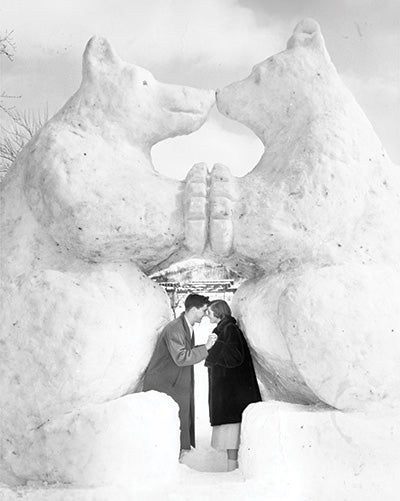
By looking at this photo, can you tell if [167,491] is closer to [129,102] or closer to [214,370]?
[214,370]

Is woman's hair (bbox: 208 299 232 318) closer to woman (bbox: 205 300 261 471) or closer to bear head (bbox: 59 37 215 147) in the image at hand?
woman (bbox: 205 300 261 471)

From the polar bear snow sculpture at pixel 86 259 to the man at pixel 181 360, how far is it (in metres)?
0.10

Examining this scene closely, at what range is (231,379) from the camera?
3795 millimetres

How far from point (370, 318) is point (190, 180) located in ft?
3.92

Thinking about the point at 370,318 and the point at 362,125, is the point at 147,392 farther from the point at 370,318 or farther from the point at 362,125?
the point at 362,125

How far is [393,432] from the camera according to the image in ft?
10.3

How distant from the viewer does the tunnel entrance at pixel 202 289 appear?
395 cm

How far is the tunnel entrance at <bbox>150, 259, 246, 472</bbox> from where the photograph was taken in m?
3.95

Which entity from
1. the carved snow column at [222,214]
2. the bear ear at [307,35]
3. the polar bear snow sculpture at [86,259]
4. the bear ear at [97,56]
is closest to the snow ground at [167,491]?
the polar bear snow sculpture at [86,259]

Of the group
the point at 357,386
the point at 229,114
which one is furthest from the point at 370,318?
the point at 229,114

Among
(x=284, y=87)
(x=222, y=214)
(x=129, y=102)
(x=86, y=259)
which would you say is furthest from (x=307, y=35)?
(x=86, y=259)

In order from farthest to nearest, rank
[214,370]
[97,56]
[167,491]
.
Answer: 1. [214,370]
2. [97,56]
3. [167,491]

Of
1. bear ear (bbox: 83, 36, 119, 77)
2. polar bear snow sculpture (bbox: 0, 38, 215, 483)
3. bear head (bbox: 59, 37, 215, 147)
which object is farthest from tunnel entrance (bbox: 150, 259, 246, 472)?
bear ear (bbox: 83, 36, 119, 77)

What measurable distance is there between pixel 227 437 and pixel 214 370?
1.32ft
